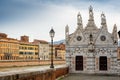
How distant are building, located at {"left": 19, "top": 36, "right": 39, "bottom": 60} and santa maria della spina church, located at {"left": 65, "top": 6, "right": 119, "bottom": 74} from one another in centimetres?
8950

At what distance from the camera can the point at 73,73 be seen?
36188 millimetres

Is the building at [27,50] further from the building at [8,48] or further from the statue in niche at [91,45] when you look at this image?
the statue in niche at [91,45]

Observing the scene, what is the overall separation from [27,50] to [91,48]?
97.8 m

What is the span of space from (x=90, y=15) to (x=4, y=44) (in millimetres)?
81790

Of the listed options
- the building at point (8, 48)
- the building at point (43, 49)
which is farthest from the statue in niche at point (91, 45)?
the building at point (43, 49)

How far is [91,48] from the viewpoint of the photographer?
35.8 m

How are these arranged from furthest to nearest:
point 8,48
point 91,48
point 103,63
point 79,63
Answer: point 8,48, point 79,63, point 91,48, point 103,63

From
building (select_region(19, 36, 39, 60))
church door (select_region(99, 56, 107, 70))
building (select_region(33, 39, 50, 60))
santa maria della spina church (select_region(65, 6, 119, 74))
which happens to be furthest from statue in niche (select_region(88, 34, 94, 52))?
building (select_region(33, 39, 50, 60))

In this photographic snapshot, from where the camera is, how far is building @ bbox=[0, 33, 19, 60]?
114 m

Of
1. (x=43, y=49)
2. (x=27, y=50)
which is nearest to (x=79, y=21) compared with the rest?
(x=27, y=50)

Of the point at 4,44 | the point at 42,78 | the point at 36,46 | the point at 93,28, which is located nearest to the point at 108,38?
the point at 93,28

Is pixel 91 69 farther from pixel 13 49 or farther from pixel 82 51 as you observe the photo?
pixel 13 49

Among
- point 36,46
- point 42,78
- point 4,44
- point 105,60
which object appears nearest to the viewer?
point 42,78

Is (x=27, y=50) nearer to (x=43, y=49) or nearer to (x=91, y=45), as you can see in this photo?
(x=43, y=49)
